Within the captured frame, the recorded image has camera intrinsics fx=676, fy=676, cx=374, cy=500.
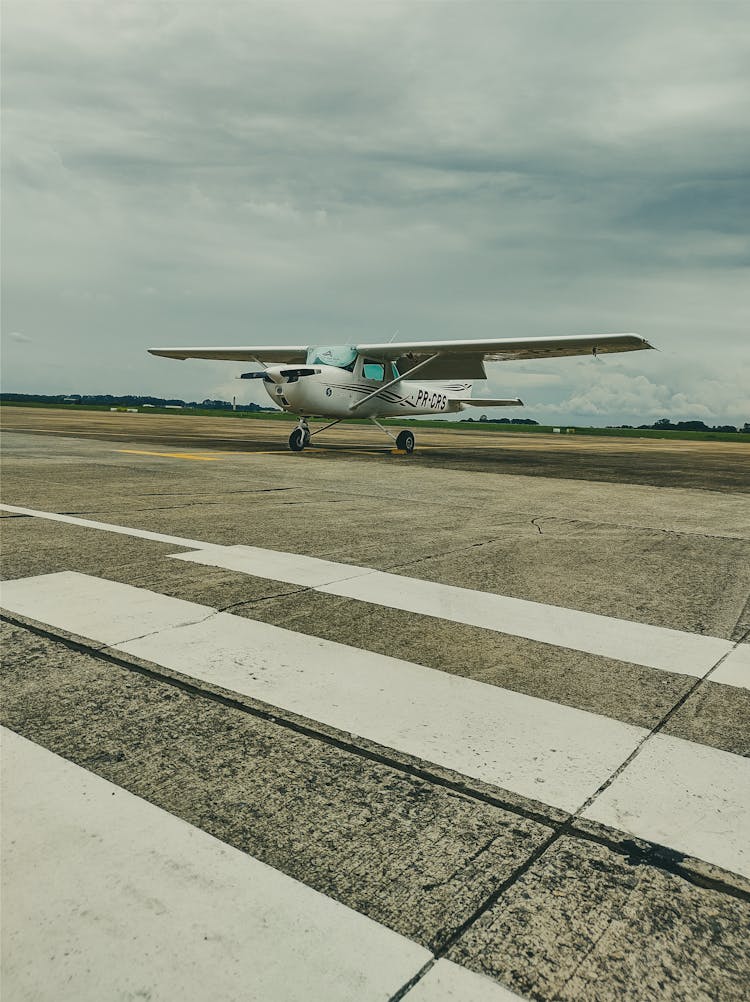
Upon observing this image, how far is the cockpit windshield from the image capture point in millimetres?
19062

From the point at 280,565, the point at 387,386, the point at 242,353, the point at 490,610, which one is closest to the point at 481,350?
the point at 387,386

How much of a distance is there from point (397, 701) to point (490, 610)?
1519 mm

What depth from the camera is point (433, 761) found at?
224 cm

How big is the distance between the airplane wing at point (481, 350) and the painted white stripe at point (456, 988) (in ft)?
52.4

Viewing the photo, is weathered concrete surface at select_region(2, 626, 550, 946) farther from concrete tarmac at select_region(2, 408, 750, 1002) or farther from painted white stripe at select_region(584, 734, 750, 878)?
painted white stripe at select_region(584, 734, 750, 878)

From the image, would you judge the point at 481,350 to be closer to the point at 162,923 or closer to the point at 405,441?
the point at 405,441

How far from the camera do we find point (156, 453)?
1577 cm

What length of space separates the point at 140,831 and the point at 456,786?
93cm

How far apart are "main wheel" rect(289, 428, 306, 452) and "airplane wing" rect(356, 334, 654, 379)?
3037 millimetres

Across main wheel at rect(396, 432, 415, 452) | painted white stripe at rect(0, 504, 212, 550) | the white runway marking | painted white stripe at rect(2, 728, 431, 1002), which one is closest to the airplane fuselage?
main wheel at rect(396, 432, 415, 452)

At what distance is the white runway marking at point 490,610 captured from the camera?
342cm

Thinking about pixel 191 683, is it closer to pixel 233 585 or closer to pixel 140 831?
pixel 140 831

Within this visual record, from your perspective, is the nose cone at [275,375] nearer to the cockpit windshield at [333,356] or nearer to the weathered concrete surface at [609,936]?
the cockpit windshield at [333,356]

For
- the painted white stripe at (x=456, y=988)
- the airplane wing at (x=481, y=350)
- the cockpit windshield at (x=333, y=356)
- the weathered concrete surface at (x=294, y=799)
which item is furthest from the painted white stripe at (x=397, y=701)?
the cockpit windshield at (x=333, y=356)
